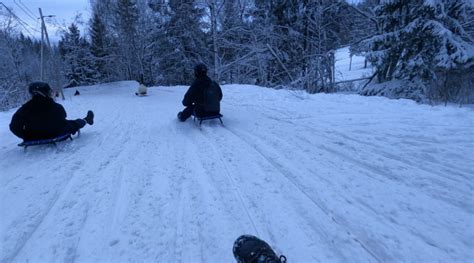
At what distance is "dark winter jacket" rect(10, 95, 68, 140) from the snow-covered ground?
323 millimetres

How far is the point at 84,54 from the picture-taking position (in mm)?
33906

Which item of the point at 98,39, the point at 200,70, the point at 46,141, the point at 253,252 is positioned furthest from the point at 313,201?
the point at 98,39

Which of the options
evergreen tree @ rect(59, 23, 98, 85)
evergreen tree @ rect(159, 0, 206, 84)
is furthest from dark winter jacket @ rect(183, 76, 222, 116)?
evergreen tree @ rect(59, 23, 98, 85)

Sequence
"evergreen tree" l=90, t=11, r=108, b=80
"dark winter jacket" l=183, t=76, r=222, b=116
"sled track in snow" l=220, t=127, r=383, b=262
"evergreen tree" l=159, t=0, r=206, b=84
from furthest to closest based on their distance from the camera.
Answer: "evergreen tree" l=90, t=11, r=108, b=80, "evergreen tree" l=159, t=0, r=206, b=84, "dark winter jacket" l=183, t=76, r=222, b=116, "sled track in snow" l=220, t=127, r=383, b=262

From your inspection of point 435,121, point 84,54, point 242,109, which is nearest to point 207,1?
point 242,109

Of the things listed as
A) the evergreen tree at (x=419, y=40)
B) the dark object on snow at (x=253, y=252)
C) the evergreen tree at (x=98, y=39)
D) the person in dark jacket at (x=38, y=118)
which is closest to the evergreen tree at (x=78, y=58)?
the evergreen tree at (x=98, y=39)

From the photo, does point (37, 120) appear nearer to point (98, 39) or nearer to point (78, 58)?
point (98, 39)

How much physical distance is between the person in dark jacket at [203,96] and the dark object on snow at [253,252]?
4.25 m

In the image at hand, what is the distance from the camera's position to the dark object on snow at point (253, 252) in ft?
6.31

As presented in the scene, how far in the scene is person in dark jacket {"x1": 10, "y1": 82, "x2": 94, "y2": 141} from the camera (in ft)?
14.6

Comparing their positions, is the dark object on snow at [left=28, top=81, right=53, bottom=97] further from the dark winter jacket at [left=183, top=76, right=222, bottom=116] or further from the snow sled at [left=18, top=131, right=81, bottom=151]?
the dark winter jacket at [left=183, top=76, right=222, bottom=116]

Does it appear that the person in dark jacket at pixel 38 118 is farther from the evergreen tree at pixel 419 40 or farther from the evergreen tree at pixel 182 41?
the evergreen tree at pixel 182 41

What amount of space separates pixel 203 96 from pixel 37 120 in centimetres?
311

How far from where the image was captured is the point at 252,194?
9.78 feet
